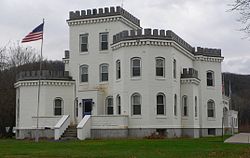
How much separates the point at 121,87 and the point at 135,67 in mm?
2082

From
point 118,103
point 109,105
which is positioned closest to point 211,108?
point 109,105

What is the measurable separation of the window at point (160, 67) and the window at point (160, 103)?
1.70 metres

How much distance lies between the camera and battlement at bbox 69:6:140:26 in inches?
1679

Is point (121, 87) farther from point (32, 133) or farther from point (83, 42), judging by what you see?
point (32, 133)

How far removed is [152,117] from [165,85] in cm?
298

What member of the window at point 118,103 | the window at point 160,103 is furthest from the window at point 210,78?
the window at point 118,103

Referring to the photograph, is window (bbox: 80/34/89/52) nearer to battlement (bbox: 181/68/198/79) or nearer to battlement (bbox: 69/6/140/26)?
battlement (bbox: 69/6/140/26)

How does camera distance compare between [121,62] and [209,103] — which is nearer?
[121,62]

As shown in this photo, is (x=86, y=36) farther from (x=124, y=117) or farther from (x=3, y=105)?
(x=3, y=105)

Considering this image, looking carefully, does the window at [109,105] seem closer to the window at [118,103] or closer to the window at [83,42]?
the window at [118,103]

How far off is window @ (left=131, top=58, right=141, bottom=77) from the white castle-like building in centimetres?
8

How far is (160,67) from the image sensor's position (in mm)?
38938

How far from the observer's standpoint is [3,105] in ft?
181

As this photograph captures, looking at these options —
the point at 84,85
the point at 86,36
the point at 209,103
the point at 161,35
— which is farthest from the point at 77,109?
the point at 209,103
